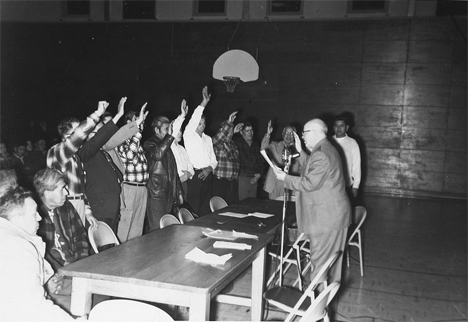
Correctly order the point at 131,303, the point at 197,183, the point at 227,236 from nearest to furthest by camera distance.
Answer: the point at 131,303, the point at 227,236, the point at 197,183

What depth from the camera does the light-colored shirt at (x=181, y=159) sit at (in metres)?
5.42

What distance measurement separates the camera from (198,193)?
19.4 feet

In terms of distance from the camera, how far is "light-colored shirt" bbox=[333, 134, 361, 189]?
570cm

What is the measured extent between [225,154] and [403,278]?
3.02 metres

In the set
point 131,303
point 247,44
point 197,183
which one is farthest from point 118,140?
point 247,44

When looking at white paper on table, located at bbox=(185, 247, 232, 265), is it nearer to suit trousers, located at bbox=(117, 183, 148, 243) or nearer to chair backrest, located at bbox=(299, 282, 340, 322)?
chair backrest, located at bbox=(299, 282, 340, 322)

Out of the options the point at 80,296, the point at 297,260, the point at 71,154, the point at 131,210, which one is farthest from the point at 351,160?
the point at 80,296

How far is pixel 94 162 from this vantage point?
4.18 metres

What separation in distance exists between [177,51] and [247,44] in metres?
2.13

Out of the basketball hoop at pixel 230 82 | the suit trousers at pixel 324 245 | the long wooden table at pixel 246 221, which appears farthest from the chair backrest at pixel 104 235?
the basketball hoop at pixel 230 82

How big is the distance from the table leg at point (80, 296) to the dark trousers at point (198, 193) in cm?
364

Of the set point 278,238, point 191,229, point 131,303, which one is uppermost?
point 131,303

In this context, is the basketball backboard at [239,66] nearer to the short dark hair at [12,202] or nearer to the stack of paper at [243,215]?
the stack of paper at [243,215]

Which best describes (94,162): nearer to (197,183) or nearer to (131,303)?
(197,183)
